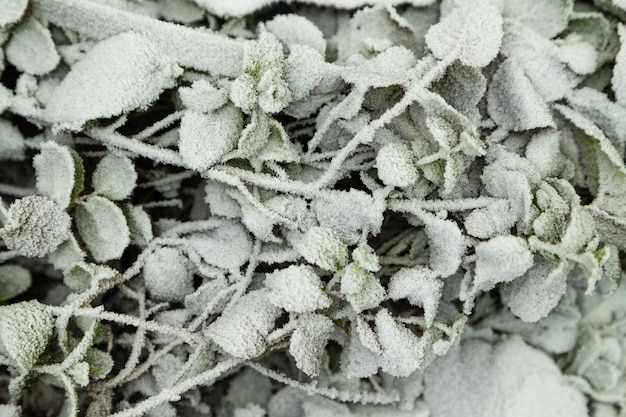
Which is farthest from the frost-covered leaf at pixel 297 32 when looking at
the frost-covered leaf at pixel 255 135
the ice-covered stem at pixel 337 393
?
the ice-covered stem at pixel 337 393

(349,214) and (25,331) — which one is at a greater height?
(349,214)

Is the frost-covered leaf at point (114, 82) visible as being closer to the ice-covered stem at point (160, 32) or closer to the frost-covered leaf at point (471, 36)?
the ice-covered stem at point (160, 32)

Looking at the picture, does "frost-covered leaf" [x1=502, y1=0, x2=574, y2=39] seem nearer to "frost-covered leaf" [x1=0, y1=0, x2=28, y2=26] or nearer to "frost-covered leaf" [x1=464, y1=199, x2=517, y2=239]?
"frost-covered leaf" [x1=464, y1=199, x2=517, y2=239]

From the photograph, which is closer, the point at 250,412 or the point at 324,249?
the point at 324,249

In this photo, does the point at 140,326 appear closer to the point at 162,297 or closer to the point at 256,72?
the point at 162,297

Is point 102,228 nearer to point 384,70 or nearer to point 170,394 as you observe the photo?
point 170,394

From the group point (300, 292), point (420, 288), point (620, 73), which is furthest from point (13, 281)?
point (620, 73)
